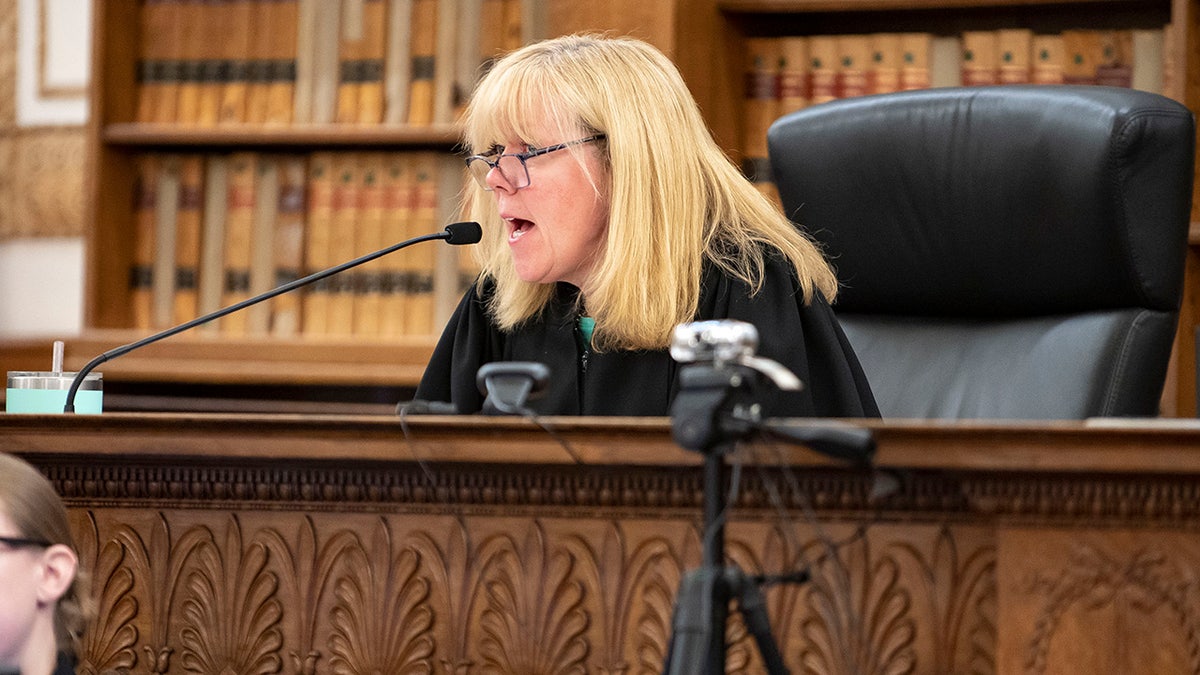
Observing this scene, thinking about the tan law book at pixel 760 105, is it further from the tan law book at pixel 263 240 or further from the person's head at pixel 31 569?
the person's head at pixel 31 569

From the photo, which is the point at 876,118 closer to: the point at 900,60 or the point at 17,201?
the point at 900,60

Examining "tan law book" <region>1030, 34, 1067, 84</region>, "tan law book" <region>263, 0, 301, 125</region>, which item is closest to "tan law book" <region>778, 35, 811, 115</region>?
"tan law book" <region>1030, 34, 1067, 84</region>

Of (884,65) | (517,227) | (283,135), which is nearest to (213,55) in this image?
(283,135)

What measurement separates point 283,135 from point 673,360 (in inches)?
61.6

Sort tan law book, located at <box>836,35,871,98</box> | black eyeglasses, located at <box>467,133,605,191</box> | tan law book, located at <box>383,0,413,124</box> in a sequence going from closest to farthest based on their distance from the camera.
A: black eyeglasses, located at <box>467,133,605,191</box>, tan law book, located at <box>836,35,871,98</box>, tan law book, located at <box>383,0,413,124</box>

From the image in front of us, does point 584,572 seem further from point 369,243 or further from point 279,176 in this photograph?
point 279,176

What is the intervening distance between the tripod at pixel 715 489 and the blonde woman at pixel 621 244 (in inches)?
31.0

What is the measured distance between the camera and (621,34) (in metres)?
2.97

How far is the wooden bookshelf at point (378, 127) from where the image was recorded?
296 cm

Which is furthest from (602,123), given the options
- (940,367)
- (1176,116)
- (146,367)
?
(146,367)

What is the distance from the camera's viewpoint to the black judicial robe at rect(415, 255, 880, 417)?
6.08 feet

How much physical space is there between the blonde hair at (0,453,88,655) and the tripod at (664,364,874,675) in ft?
1.68

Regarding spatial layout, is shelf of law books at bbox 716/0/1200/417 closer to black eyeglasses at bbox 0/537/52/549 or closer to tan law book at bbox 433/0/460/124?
tan law book at bbox 433/0/460/124

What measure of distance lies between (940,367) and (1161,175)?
389 millimetres
